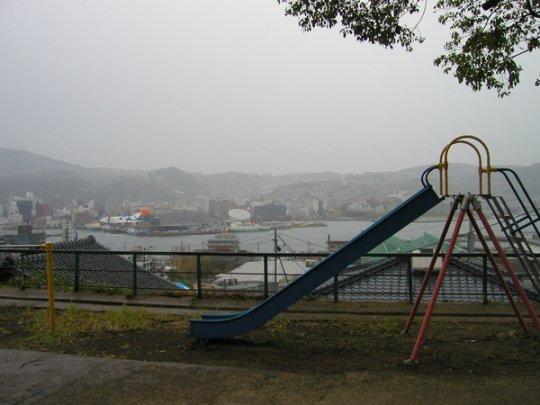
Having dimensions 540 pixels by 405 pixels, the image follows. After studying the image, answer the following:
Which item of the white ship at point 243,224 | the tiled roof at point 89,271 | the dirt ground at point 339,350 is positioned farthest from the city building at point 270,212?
the dirt ground at point 339,350

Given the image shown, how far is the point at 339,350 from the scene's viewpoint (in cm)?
609

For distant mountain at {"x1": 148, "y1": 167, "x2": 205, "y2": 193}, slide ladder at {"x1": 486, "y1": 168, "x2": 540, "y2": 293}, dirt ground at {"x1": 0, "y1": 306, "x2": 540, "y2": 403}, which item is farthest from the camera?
distant mountain at {"x1": 148, "y1": 167, "x2": 205, "y2": 193}

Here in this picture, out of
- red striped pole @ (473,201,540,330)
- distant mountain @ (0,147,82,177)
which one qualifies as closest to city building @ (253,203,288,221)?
red striped pole @ (473,201,540,330)

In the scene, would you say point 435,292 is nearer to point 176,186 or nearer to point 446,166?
point 446,166

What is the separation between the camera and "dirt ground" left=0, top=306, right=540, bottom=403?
4609mm

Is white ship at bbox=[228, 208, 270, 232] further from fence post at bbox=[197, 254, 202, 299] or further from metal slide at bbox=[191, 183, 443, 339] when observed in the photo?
metal slide at bbox=[191, 183, 443, 339]

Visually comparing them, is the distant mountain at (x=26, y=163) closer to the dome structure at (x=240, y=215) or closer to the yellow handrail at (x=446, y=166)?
the dome structure at (x=240, y=215)

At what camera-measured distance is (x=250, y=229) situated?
92.8 feet

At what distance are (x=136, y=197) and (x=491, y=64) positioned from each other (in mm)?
37657

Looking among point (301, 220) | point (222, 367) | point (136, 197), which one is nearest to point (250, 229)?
point (301, 220)

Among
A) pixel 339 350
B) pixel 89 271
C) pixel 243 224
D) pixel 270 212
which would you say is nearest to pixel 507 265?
pixel 339 350

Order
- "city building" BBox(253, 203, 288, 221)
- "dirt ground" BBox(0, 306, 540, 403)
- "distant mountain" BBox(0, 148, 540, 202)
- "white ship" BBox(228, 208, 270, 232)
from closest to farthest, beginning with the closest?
"dirt ground" BBox(0, 306, 540, 403) → "white ship" BBox(228, 208, 270, 232) → "city building" BBox(253, 203, 288, 221) → "distant mountain" BBox(0, 148, 540, 202)

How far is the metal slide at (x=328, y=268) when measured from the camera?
5797mm

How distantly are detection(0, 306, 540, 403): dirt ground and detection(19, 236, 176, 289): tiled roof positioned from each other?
155 inches
